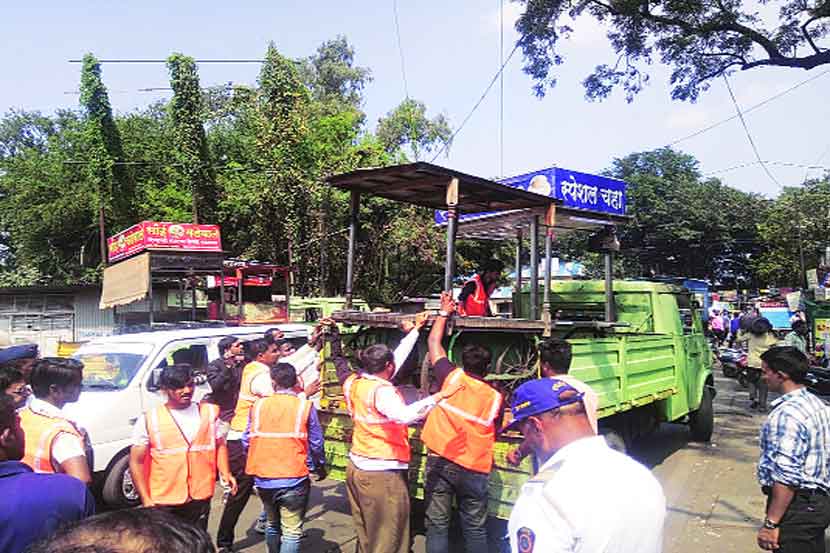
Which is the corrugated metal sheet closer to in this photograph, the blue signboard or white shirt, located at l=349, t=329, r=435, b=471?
the blue signboard

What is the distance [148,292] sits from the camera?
13805mm

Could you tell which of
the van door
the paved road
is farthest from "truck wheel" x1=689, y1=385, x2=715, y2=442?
the van door

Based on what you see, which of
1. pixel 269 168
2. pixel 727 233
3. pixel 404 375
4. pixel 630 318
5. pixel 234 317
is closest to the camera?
pixel 404 375

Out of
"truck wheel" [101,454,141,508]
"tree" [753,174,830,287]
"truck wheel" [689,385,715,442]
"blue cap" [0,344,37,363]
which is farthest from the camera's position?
"tree" [753,174,830,287]

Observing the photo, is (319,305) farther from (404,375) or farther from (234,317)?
(404,375)

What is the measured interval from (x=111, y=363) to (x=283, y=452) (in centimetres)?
348

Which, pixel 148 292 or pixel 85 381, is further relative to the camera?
pixel 148 292

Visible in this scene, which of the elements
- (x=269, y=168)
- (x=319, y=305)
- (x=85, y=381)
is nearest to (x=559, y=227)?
(x=85, y=381)

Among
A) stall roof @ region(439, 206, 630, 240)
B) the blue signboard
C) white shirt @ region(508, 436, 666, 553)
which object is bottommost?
white shirt @ region(508, 436, 666, 553)

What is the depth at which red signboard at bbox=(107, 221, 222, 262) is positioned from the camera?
14.0 meters

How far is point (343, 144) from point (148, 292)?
10.0 metres

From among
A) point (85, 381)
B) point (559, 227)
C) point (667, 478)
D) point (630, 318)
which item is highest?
point (559, 227)

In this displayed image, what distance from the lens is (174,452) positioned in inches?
140

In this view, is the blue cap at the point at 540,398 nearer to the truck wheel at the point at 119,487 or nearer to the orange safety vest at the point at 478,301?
the orange safety vest at the point at 478,301
